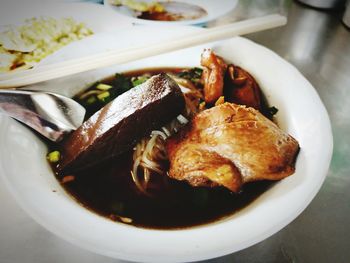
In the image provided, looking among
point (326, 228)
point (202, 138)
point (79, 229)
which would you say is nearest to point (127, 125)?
point (202, 138)

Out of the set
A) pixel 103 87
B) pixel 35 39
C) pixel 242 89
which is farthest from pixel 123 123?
pixel 35 39

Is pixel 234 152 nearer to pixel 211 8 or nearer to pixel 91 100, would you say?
pixel 91 100

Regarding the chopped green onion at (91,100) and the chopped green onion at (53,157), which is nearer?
the chopped green onion at (53,157)

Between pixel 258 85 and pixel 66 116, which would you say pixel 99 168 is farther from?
pixel 258 85

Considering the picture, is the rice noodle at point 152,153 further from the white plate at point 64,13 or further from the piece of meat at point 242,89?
the white plate at point 64,13

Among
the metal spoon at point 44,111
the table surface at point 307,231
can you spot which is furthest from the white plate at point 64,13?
the table surface at point 307,231

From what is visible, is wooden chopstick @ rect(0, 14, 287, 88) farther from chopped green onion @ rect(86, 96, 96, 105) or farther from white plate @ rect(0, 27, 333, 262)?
white plate @ rect(0, 27, 333, 262)
